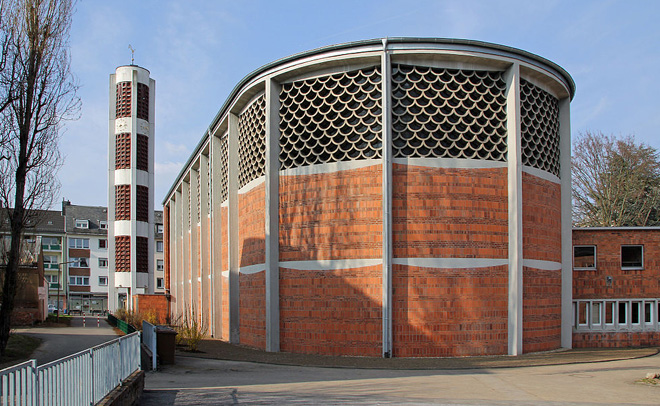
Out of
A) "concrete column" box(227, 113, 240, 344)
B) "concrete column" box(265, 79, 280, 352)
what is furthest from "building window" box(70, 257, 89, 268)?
"concrete column" box(265, 79, 280, 352)

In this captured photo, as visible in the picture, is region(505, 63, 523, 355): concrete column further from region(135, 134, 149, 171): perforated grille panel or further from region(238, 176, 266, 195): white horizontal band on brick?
region(135, 134, 149, 171): perforated grille panel

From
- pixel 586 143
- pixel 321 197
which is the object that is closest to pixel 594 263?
pixel 321 197

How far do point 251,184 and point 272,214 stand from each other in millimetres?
2685

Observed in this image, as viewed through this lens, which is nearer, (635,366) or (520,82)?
(635,366)

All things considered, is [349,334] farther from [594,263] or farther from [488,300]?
[594,263]

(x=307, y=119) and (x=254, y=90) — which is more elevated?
(x=254, y=90)

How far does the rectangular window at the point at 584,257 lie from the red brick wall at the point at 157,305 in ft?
84.4

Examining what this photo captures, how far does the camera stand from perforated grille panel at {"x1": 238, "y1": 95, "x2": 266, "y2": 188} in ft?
70.0

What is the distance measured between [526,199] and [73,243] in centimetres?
6440

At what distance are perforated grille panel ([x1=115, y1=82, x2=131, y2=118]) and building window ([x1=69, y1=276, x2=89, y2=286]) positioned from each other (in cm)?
3593

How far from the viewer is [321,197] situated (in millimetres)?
18828

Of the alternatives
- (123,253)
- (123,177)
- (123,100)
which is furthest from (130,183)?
(123,100)

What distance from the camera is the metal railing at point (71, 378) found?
551 cm

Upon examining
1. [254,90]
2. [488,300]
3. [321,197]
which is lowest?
[488,300]
